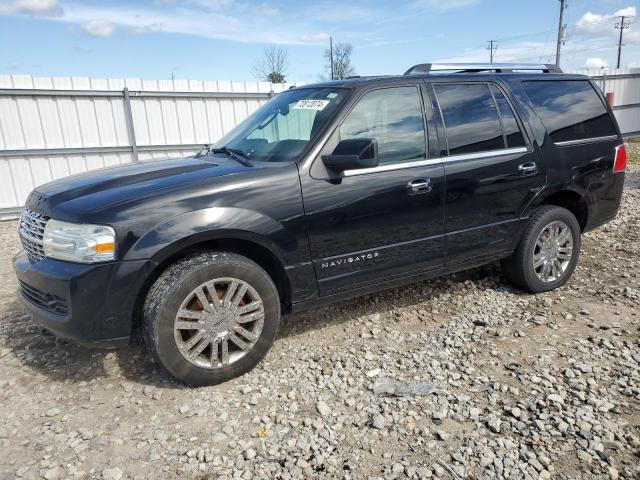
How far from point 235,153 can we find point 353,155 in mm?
1090

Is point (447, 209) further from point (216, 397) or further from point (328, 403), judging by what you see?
point (216, 397)

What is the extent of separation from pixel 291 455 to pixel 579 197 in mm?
3616

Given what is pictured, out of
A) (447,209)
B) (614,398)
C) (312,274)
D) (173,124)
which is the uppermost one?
(173,124)

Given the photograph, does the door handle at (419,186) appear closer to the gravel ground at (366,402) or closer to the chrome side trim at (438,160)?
the chrome side trim at (438,160)

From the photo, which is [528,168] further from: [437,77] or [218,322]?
[218,322]

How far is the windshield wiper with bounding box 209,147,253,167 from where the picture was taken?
3.32m

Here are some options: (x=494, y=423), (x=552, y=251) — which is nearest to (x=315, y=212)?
(x=494, y=423)

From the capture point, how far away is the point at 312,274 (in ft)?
10.5

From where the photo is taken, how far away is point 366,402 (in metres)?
2.81

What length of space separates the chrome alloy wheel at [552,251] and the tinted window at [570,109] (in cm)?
82

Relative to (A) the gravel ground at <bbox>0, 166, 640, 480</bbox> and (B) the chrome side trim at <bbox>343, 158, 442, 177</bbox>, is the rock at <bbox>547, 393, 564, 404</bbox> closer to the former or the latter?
(A) the gravel ground at <bbox>0, 166, 640, 480</bbox>

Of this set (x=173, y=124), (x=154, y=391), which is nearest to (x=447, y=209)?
(x=154, y=391)

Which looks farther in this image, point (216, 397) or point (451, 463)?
point (216, 397)

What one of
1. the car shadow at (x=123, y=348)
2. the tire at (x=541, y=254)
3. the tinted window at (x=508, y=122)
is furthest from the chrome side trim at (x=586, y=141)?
the car shadow at (x=123, y=348)
